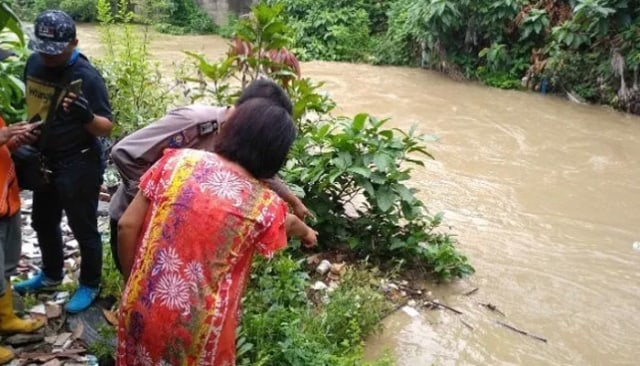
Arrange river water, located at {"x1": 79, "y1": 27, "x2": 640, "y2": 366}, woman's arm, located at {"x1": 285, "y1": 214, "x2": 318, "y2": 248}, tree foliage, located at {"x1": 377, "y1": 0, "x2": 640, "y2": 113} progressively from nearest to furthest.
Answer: woman's arm, located at {"x1": 285, "y1": 214, "x2": 318, "y2": 248}, river water, located at {"x1": 79, "y1": 27, "x2": 640, "y2": 366}, tree foliage, located at {"x1": 377, "y1": 0, "x2": 640, "y2": 113}

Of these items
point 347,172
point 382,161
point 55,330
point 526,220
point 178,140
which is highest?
point 178,140

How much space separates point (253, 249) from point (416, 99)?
9.02 metres

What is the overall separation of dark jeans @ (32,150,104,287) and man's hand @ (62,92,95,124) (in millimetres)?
212

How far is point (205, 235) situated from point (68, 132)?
1.34 meters

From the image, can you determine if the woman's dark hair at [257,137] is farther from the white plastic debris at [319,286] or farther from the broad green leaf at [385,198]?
the broad green leaf at [385,198]

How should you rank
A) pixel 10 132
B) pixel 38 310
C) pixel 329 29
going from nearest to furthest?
pixel 10 132 → pixel 38 310 → pixel 329 29

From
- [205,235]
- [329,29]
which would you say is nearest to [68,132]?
[205,235]

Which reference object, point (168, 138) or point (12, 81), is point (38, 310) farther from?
point (168, 138)

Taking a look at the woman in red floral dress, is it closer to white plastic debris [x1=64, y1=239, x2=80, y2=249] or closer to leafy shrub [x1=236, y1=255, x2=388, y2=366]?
leafy shrub [x1=236, y1=255, x2=388, y2=366]

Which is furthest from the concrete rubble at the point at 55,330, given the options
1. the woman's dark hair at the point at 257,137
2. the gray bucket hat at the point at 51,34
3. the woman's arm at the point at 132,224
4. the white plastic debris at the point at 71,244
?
the woman's dark hair at the point at 257,137

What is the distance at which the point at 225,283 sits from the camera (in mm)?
1687

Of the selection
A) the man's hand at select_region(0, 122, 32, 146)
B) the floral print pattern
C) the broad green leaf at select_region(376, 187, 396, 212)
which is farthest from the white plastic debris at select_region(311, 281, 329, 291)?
the floral print pattern

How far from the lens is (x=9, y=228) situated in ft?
8.63

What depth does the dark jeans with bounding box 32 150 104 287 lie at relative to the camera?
2.70 meters
